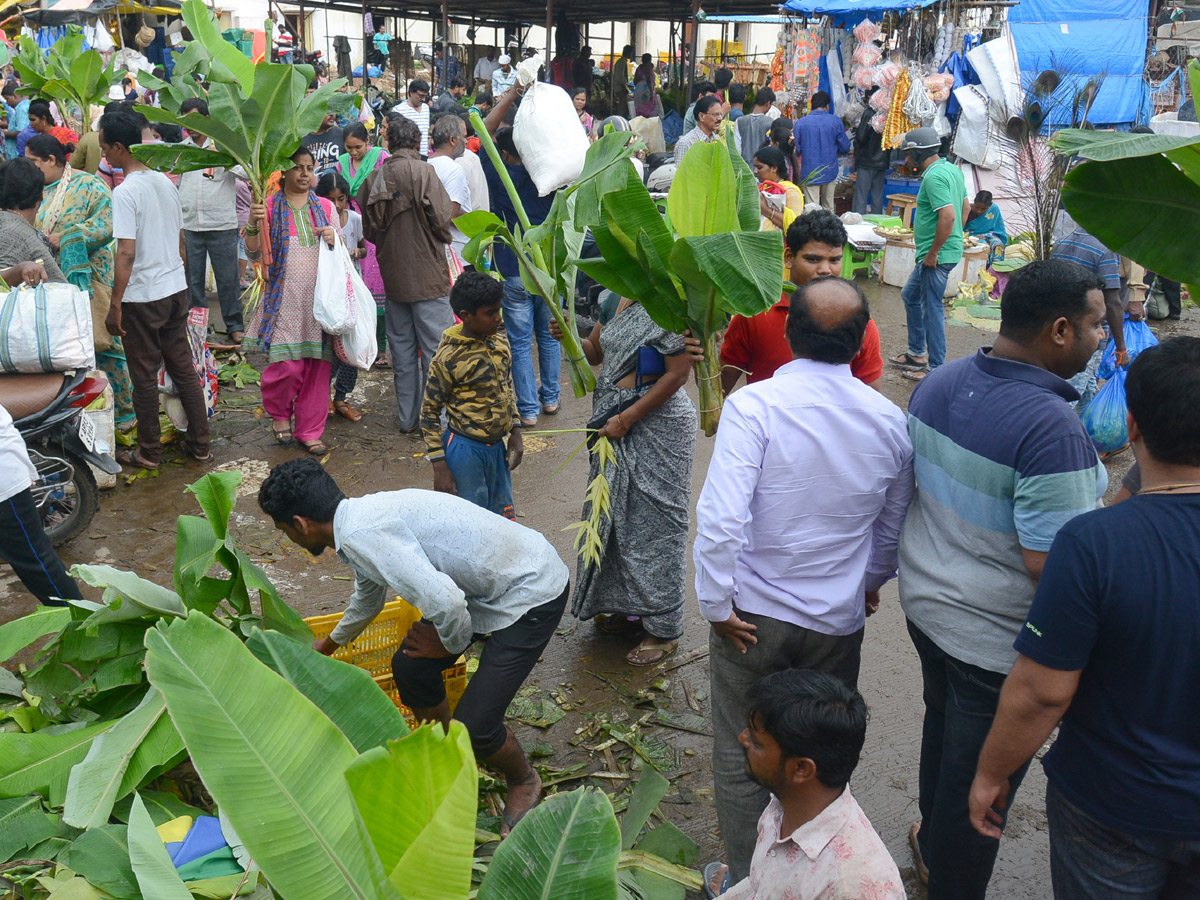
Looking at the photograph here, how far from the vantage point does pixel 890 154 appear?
1352 cm

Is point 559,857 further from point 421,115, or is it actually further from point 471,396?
point 421,115

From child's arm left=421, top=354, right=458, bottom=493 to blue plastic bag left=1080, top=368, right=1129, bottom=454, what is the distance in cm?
414

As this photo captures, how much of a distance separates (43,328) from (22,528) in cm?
119

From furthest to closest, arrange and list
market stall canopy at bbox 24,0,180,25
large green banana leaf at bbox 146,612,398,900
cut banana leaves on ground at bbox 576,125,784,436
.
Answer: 1. market stall canopy at bbox 24,0,180,25
2. cut banana leaves on ground at bbox 576,125,784,436
3. large green banana leaf at bbox 146,612,398,900

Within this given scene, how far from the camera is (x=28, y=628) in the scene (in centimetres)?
314

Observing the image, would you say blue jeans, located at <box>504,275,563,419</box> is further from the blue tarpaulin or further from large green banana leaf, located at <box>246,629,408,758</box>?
the blue tarpaulin

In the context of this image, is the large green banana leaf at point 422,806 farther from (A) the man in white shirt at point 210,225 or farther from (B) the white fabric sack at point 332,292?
(A) the man in white shirt at point 210,225

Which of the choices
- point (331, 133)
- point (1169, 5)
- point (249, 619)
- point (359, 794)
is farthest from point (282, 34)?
point (359, 794)

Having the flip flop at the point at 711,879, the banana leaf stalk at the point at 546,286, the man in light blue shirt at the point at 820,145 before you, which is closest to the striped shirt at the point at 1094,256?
the banana leaf stalk at the point at 546,286

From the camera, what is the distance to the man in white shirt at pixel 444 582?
2863 mm

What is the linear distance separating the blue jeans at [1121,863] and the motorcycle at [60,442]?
4.47 metres

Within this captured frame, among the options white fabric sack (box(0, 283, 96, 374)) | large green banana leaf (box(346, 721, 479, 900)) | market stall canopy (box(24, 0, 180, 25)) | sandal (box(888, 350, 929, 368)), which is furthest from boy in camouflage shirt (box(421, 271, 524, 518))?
market stall canopy (box(24, 0, 180, 25))

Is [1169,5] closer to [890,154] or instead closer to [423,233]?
[890,154]

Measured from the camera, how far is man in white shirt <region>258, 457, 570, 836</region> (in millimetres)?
2863
